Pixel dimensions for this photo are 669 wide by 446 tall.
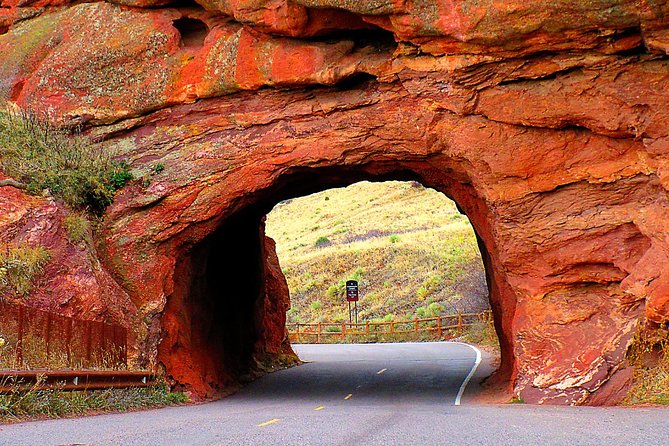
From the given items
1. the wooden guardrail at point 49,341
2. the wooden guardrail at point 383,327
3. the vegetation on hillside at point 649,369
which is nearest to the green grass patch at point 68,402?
the wooden guardrail at point 49,341

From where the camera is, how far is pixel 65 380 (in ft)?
39.3

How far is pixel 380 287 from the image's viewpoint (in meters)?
51.1

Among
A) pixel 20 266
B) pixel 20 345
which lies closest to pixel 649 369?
pixel 20 345

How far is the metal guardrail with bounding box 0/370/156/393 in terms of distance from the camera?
10680 mm

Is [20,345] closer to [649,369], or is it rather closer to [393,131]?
[393,131]

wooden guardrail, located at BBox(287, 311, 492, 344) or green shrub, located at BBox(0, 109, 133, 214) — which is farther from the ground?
green shrub, located at BBox(0, 109, 133, 214)

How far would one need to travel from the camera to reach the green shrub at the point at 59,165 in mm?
17188

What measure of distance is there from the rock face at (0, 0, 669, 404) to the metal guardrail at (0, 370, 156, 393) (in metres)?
2.09

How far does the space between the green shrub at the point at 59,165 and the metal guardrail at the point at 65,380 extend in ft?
15.5

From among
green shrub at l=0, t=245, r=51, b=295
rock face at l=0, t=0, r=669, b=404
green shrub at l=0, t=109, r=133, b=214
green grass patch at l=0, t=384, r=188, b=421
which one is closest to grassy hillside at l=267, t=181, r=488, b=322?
rock face at l=0, t=0, r=669, b=404

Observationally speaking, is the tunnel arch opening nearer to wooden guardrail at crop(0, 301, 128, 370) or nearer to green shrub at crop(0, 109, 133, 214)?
green shrub at crop(0, 109, 133, 214)

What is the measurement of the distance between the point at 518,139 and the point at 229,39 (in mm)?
7191

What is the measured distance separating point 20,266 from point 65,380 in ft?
11.4

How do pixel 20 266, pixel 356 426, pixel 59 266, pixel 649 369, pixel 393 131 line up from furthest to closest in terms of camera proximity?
pixel 393 131
pixel 59 266
pixel 20 266
pixel 649 369
pixel 356 426
